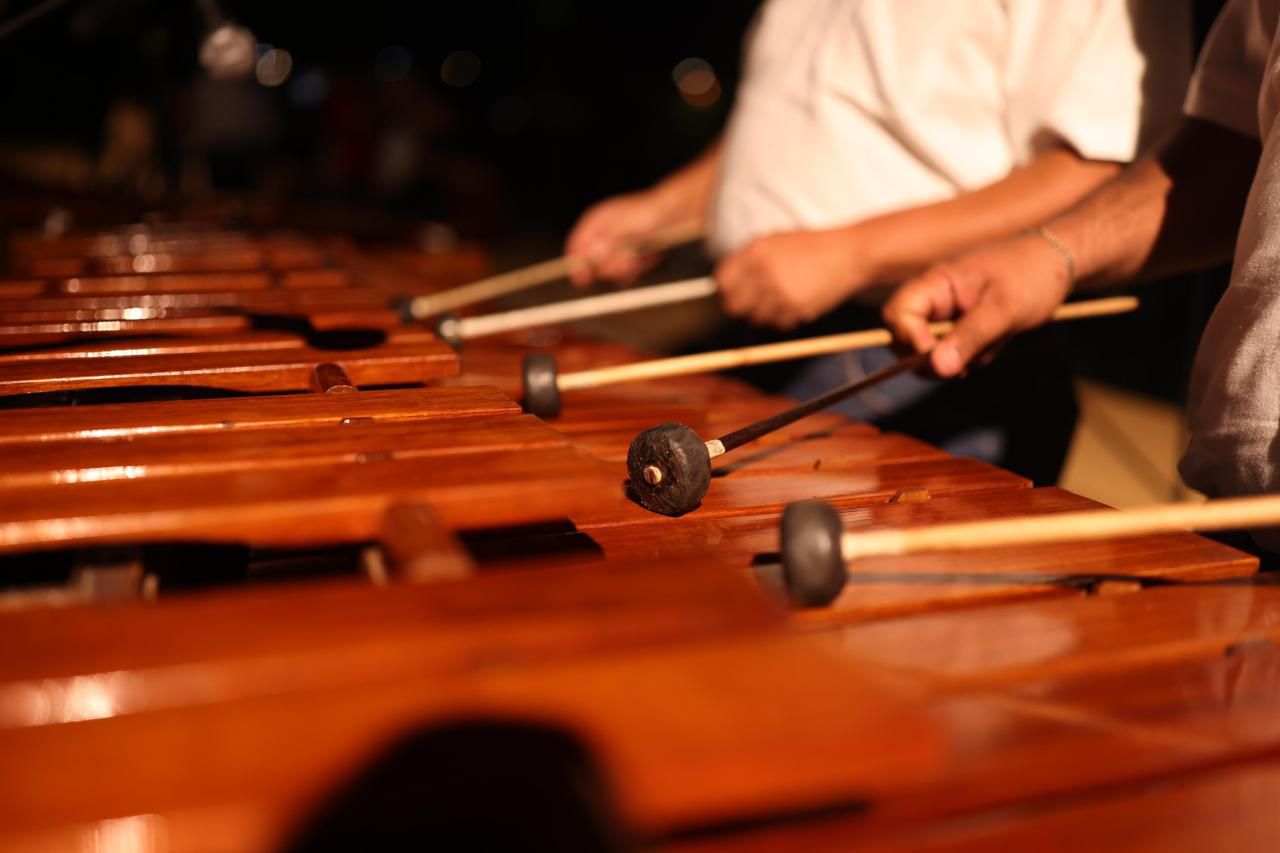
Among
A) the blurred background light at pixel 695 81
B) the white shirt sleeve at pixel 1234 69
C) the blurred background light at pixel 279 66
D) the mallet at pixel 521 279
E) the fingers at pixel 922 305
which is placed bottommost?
the fingers at pixel 922 305

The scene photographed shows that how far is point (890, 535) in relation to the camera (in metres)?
0.91

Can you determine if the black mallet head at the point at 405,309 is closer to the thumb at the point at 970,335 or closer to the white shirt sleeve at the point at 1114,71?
the thumb at the point at 970,335

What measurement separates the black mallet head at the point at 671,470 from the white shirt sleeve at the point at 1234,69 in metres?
1.02

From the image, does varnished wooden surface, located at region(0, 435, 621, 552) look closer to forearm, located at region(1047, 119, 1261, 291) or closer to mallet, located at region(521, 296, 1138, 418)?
mallet, located at region(521, 296, 1138, 418)

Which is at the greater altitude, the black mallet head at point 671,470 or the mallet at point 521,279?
the mallet at point 521,279

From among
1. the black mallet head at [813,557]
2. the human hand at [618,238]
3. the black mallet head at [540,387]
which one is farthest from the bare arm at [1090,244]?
the human hand at [618,238]

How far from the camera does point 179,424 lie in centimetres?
106

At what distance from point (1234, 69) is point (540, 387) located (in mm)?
1198

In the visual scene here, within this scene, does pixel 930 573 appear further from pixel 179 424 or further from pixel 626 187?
pixel 626 187

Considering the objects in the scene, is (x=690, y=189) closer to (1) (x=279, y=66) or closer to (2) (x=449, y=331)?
(2) (x=449, y=331)

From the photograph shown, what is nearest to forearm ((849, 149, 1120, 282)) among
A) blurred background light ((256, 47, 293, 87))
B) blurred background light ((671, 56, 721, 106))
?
blurred background light ((671, 56, 721, 106))

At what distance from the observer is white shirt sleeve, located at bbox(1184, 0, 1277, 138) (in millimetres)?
1423

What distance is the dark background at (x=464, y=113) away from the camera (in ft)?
23.5

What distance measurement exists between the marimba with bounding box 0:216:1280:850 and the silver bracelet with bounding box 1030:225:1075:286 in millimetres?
421
